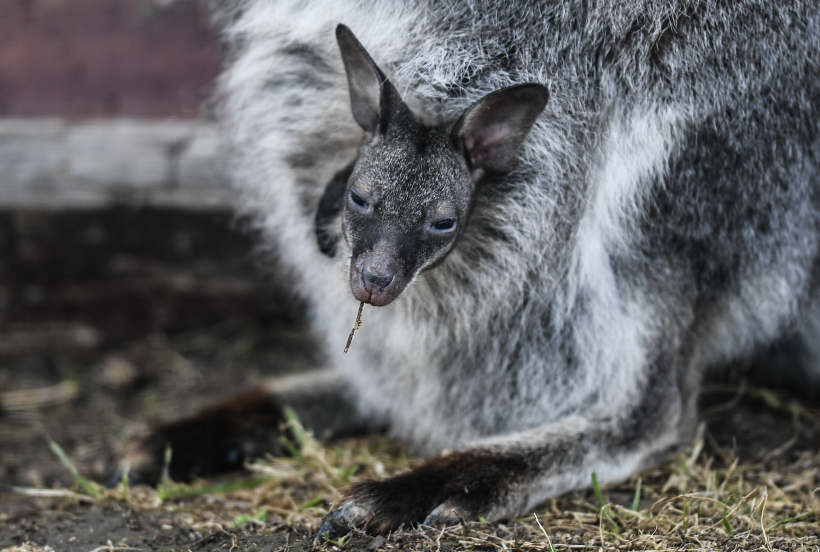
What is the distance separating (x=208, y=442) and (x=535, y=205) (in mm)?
1219

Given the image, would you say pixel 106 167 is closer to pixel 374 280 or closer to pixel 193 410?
pixel 193 410

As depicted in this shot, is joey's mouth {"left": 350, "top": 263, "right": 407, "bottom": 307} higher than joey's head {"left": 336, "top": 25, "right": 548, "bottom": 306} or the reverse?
the reverse

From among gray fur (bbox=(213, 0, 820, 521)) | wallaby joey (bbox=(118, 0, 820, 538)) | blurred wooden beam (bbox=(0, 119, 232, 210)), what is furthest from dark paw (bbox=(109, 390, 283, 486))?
blurred wooden beam (bbox=(0, 119, 232, 210))

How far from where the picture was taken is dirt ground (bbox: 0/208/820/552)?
1.91 meters

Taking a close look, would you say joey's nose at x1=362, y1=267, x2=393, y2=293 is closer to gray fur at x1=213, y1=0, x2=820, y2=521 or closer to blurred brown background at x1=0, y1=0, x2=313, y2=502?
gray fur at x1=213, y1=0, x2=820, y2=521

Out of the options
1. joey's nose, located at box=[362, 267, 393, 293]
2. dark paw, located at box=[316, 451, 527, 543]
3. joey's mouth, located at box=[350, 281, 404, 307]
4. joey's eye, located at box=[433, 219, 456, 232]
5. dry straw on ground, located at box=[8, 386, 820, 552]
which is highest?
joey's eye, located at box=[433, 219, 456, 232]

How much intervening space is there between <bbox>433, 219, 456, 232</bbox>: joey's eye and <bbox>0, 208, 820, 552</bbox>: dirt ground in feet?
2.20

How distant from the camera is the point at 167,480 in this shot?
230 centimetres

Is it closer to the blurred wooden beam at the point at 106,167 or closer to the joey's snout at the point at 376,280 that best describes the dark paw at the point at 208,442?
the blurred wooden beam at the point at 106,167

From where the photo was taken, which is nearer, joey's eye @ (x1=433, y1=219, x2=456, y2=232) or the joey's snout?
the joey's snout

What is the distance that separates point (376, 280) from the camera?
171cm

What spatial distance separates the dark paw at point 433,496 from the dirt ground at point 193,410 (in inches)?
2.0

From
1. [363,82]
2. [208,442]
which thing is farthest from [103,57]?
[363,82]

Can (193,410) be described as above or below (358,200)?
below
